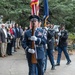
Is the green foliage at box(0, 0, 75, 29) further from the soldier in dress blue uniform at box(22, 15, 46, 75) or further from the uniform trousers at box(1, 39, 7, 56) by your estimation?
the soldier in dress blue uniform at box(22, 15, 46, 75)

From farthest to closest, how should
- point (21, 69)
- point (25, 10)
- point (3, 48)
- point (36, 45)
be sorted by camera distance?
point (25, 10), point (3, 48), point (21, 69), point (36, 45)

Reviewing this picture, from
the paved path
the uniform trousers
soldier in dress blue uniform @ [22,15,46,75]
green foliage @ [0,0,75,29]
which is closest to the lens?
soldier in dress blue uniform @ [22,15,46,75]

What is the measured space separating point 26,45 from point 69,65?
531cm

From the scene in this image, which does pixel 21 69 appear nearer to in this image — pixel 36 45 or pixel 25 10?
pixel 36 45

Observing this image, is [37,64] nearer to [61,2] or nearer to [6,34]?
[6,34]

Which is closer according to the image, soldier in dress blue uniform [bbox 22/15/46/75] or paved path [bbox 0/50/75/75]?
soldier in dress blue uniform [bbox 22/15/46/75]

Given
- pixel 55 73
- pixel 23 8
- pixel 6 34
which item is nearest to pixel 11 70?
pixel 55 73

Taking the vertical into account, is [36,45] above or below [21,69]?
above

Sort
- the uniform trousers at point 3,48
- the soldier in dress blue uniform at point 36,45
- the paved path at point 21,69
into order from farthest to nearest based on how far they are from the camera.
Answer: the uniform trousers at point 3,48, the paved path at point 21,69, the soldier in dress blue uniform at point 36,45

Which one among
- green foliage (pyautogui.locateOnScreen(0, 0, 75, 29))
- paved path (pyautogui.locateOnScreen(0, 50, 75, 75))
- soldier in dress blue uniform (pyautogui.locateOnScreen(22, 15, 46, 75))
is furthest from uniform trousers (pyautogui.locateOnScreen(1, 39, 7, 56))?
soldier in dress blue uniform (pyautogui.locateOnScreen(22, 15, 46, 75))

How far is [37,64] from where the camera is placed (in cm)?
814

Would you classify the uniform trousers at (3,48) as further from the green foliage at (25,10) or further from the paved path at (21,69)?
the green foliage at (25,10)

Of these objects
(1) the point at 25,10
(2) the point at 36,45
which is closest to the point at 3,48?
(1) the point at 25,10

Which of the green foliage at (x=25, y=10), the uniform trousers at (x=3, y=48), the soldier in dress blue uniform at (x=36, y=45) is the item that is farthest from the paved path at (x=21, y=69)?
the green foliage at (x=25, y=10)
